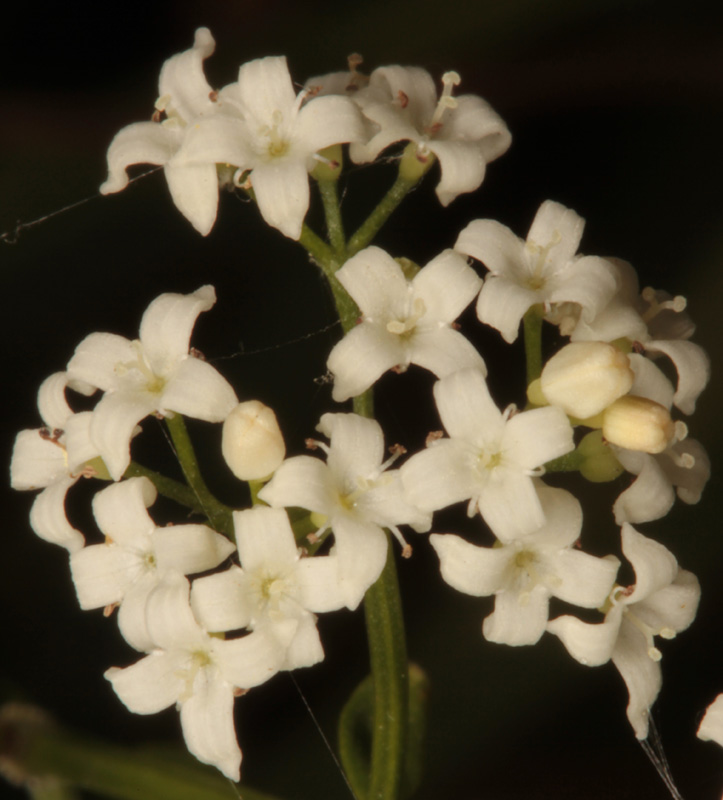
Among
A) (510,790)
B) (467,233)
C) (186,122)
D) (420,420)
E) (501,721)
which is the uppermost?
(186,122)

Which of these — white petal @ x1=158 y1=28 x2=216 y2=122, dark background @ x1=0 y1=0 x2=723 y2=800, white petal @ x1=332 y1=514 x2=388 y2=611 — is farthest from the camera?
dark background @ x1=0 y1=0 x2=723 y2=800

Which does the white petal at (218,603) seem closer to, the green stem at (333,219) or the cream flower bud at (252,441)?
the cream flower bud at (252,441)

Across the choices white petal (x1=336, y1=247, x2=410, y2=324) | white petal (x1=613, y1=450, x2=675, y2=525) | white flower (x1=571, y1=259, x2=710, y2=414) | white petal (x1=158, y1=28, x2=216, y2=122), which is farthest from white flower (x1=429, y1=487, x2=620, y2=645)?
white petal (x1=158, y1=28, x2=216, y2=122)

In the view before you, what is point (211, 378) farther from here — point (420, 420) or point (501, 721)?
point (501, 721)

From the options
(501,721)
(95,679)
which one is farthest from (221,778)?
(501,721)

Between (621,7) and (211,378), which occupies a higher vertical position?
(621,7)

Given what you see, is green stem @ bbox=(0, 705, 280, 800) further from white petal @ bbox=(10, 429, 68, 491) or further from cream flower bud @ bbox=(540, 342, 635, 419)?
cream flower bud @ bbox=(540, 342, 635, 419)
